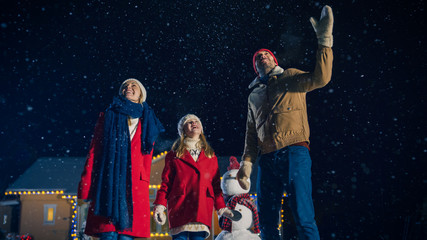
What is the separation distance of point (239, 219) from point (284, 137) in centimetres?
155

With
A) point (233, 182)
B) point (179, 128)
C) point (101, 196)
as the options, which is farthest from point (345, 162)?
point (101, 196)

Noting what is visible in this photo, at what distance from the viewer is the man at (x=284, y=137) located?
2488 millimetres

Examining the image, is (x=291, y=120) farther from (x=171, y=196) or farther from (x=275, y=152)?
(x=171, y=196)

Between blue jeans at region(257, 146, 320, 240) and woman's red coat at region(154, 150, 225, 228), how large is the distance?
0.57 metres

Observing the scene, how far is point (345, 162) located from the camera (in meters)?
7.18

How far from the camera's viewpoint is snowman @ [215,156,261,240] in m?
3.87

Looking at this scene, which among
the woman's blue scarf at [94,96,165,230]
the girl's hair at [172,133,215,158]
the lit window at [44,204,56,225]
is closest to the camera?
the woman's blue scarf at [94,96,165,230]

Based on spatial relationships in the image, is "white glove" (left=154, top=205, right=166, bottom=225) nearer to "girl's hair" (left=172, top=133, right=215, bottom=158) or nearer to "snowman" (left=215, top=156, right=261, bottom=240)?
"girl's hair" (left=172, top=133, right=215, bottom=158)

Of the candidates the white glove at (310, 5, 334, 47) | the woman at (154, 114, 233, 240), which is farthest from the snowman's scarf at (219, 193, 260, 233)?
the white glove at (310, 5, 334, 47)

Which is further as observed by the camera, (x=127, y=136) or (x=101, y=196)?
(x=127, y=136)

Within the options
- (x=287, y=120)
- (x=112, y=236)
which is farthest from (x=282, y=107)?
(x=112, y=236)

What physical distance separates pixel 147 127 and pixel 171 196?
0.89 meters

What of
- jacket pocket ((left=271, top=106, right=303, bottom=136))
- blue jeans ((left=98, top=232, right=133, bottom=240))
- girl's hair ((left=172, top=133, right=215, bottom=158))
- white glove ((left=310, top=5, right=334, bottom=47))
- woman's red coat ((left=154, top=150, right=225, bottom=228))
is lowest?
blue jeans ((left=98, top=232, right=133, bottom=240))

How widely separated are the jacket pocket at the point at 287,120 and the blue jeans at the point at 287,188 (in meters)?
0.18
